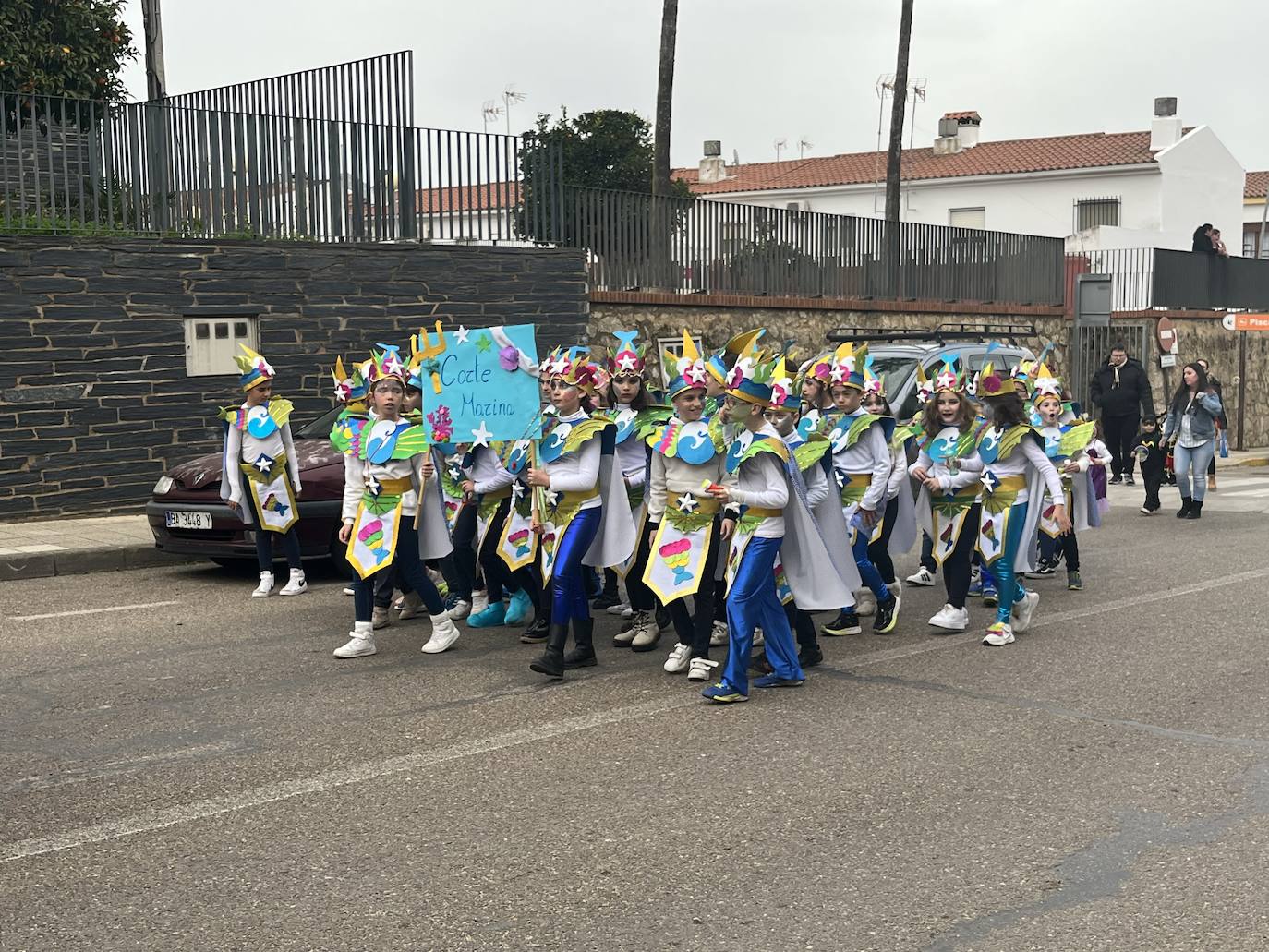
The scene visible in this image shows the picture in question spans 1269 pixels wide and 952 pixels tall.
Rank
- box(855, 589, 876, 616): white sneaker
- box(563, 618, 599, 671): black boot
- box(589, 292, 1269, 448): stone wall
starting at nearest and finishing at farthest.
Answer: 1. box(563, 618, 599, 671): black boot
2. box(855, 589, 876, 616): white sneaker
3. box(589, 292, 1269, 448): stone wall

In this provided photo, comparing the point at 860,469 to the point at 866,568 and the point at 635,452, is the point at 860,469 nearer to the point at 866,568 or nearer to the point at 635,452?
the point at 866,568

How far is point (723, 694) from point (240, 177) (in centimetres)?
1108

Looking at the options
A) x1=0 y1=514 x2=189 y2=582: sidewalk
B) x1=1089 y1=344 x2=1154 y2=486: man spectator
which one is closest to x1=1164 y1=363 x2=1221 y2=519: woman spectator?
x1=1089 y1=344 x2=1154 y2=486: man spectator

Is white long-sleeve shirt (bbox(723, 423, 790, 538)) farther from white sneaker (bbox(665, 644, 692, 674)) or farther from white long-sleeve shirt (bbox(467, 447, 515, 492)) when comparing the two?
white long-sleeve shirt (bbox(467, 447, 515, 492))

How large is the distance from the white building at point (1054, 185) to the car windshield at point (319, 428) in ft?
114

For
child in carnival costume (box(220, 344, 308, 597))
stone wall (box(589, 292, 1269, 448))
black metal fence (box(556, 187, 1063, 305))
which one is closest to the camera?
child in carnival costume (box(220, 344, 308, 597))

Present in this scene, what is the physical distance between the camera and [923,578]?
1147 centimetres

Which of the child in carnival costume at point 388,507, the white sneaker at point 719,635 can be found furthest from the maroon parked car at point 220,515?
the white sneaker at point 719,635

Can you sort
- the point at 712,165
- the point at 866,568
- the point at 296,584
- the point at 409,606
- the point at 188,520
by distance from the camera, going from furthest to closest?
the point at 712,165 → the point at 188,520 → the point at 296,584 → the point at 409,606 → the point at 866,568

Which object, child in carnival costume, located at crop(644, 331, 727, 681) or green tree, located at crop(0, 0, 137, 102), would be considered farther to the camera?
green tree, located at crop(0, 0, 137, 102)

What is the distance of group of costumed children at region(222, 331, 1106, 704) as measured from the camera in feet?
25.0

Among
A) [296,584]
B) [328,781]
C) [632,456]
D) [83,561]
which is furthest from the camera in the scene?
[83,561]

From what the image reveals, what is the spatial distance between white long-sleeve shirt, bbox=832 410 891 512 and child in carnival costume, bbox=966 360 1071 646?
2.04 feet

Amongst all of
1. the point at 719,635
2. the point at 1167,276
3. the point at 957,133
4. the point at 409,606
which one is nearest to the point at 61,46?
the point at 409,606
